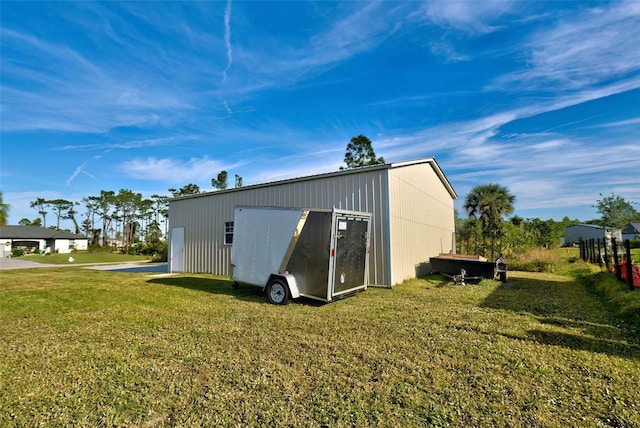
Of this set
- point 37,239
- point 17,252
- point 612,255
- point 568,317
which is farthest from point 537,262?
point 37,239

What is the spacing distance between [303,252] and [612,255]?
12463 mm

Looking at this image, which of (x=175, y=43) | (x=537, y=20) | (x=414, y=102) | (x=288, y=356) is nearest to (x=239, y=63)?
(x=175, y=43)

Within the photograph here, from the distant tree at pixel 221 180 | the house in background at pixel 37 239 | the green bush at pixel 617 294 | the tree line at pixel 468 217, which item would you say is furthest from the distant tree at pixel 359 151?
the house in background at pixel 37 239

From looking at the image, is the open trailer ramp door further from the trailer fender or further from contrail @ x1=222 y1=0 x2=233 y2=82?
contrail @ x1=222 y1=0 x2=233 y2=82

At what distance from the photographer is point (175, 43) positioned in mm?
9609

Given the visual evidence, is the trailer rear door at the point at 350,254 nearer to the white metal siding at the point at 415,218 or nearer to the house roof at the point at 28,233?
the white metal siding at the point at 415,218

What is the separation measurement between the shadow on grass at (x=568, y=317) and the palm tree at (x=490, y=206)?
12222 mm

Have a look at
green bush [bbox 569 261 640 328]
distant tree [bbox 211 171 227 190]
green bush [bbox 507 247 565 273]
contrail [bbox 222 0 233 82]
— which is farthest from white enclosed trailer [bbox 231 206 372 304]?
distant tree [bbox 211 171 227 190]

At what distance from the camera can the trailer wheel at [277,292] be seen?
781 cm

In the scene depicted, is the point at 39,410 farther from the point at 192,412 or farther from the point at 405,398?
the point at 405,398

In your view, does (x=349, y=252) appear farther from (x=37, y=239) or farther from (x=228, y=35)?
(x=37, y=239)

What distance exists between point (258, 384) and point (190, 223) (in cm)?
1412

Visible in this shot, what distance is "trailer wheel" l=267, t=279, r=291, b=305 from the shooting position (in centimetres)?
781

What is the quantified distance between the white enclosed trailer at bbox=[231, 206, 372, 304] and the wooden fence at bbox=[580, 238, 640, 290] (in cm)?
680
